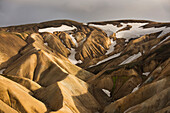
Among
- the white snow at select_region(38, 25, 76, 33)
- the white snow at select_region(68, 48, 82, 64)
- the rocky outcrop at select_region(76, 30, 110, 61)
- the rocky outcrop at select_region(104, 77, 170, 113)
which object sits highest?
the rocky outcrop at select_region(104, 77, 170, 113)

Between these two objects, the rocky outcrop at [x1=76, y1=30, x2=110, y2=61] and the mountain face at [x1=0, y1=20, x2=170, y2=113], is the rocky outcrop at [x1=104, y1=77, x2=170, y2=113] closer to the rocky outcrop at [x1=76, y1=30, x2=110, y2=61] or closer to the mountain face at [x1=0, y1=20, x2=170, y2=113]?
the mountain face at [x1=0, y1=20, x2=170, y2=113]

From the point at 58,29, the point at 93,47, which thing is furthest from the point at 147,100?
the point at 58,29

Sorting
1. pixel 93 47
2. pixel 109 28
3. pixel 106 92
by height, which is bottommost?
pixel 93 47

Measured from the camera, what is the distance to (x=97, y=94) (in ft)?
174

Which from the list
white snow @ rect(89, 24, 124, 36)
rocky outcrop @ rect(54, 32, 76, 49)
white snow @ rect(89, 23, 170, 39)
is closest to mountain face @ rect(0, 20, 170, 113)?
rocky outcrop @ rect(54, 32, 76, 49)

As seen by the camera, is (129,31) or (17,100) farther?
(129,31)

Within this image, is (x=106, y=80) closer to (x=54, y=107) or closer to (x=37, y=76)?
(x=37, y=76)

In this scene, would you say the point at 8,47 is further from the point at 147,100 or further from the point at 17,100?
the point at 147,100

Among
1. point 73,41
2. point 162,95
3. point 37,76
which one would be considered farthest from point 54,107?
point 73,41

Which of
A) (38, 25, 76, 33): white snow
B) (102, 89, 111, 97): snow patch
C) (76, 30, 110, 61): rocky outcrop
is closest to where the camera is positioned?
(102, 89, 111, 97): snow patch

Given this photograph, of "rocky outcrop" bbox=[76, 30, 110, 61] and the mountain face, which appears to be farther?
"rocky outcrop" bbox=[76, 30, 110, 61]

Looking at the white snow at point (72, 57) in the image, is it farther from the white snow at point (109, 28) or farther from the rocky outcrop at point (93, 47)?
the white snow at point (109, 28)

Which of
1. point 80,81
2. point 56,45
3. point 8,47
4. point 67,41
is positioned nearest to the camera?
point 80,81

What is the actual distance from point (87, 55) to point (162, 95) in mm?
98546
